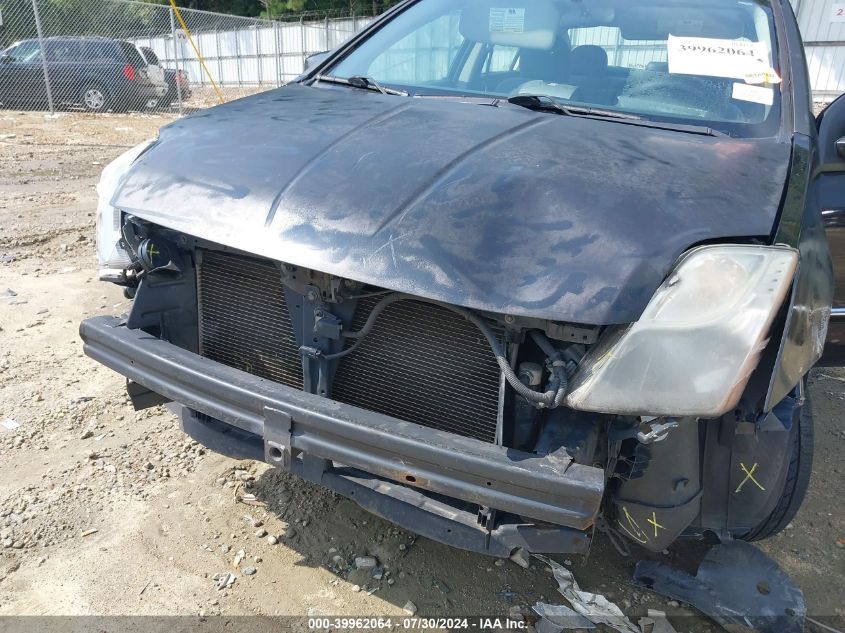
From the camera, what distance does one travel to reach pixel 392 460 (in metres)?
1.69

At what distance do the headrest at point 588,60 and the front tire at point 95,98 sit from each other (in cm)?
1327

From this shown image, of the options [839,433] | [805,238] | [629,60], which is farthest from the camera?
[839,433]

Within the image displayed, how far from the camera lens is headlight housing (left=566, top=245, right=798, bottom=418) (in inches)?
56.2

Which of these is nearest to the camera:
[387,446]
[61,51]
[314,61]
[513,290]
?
[513,290]

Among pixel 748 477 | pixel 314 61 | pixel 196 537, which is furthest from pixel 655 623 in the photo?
pixel 314 61

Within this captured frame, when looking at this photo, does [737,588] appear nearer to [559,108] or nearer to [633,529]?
[633,529]

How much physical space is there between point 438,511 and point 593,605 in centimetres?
81

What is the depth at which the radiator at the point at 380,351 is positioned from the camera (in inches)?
72.6

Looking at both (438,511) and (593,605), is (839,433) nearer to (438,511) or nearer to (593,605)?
(593,605)

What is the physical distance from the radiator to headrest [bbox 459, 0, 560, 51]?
1.54m

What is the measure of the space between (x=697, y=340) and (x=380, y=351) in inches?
35.7

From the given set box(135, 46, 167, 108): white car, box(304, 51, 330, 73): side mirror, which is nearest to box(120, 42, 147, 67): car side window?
box(135, 46, 167, 108): white car

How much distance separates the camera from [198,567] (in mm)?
2289

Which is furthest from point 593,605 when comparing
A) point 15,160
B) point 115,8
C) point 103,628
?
point 115,8
